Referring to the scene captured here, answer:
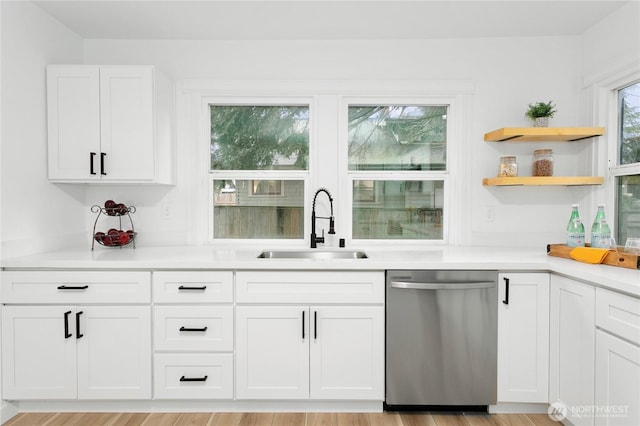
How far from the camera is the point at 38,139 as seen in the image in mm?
2506

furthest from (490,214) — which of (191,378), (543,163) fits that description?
(191,378)

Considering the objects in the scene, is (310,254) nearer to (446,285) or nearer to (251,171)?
(251,171)

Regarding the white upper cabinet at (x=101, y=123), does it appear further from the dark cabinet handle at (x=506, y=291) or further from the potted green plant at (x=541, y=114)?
the potted green plant at (x=541, y=114)

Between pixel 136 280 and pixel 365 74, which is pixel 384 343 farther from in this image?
pixel 365 74

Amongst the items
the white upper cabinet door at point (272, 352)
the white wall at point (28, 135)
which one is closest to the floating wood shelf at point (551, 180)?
the white upper cabinet door at point (272, 352)

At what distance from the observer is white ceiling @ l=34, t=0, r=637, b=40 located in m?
2.43

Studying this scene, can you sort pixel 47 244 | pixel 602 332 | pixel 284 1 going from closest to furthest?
pixel 602 332 < pixel 284 1 < pixel 47 244

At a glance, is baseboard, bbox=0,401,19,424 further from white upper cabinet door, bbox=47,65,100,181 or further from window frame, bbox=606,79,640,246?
window frame, bbox=606,79,640,246

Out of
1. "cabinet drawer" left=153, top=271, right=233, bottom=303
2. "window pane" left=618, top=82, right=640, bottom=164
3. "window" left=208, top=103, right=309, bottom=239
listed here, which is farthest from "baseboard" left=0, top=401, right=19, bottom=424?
"window pane" left=618, top=82, right=640, bottom=164

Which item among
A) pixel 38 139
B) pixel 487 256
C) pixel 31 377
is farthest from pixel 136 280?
pixel 487 256

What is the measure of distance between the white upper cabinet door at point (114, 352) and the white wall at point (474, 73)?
1.09 metres

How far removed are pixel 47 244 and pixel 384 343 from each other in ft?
7.04

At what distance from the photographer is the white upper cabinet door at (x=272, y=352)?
2229mm

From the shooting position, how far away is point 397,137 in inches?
119
